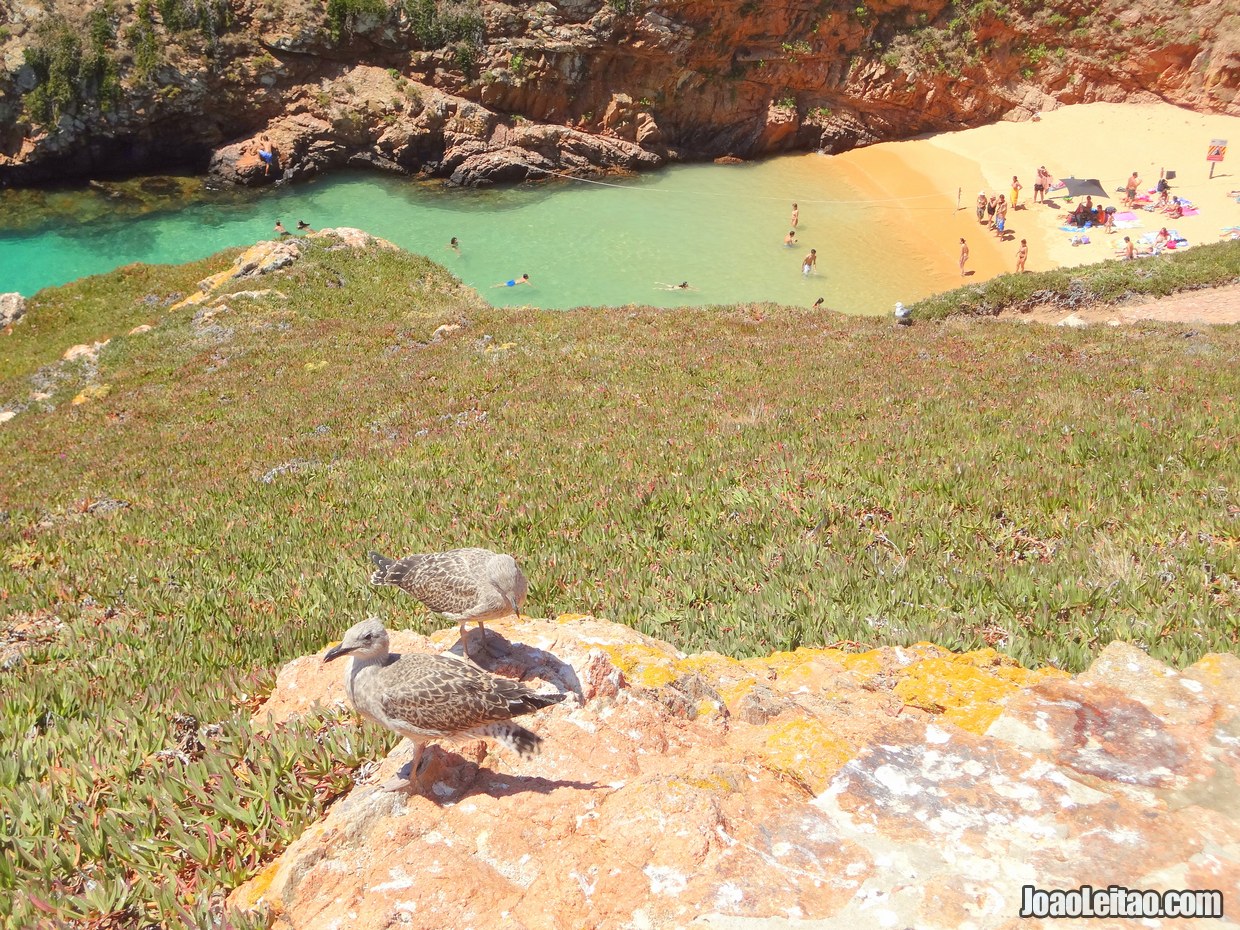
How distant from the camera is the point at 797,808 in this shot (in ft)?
12.9

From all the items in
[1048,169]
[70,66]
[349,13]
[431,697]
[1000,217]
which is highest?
[349,13]

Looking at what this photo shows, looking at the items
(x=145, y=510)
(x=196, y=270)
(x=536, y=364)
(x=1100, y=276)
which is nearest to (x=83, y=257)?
(x=196, y=270)

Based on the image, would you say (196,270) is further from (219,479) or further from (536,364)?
(219,479)

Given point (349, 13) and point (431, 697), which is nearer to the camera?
point (431, 697)

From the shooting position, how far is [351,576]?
26.8 feet

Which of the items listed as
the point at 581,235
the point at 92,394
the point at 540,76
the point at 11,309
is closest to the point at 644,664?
the point at 92,394

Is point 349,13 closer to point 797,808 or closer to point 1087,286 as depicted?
point 1087,286

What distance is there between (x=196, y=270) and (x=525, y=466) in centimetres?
2829

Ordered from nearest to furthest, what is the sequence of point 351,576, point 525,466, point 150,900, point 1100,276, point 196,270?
point 150,900 → point 351,576 → point 525,466 → point 1100,276 → point 196,270

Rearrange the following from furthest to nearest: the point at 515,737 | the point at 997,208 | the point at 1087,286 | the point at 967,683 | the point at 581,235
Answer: the point at 581,235 < the point at 997,208 < the point at 1087,286 < the point at 967,683 < the point at 515,737

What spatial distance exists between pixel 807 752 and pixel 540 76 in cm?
5849

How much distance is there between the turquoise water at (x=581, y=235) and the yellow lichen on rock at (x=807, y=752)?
32204 mm

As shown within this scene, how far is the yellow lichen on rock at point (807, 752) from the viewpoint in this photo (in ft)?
13.7

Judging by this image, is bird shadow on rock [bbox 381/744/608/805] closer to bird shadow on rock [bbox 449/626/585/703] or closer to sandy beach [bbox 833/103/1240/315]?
bird shadow on rock [bbox 449/626/585/703]
